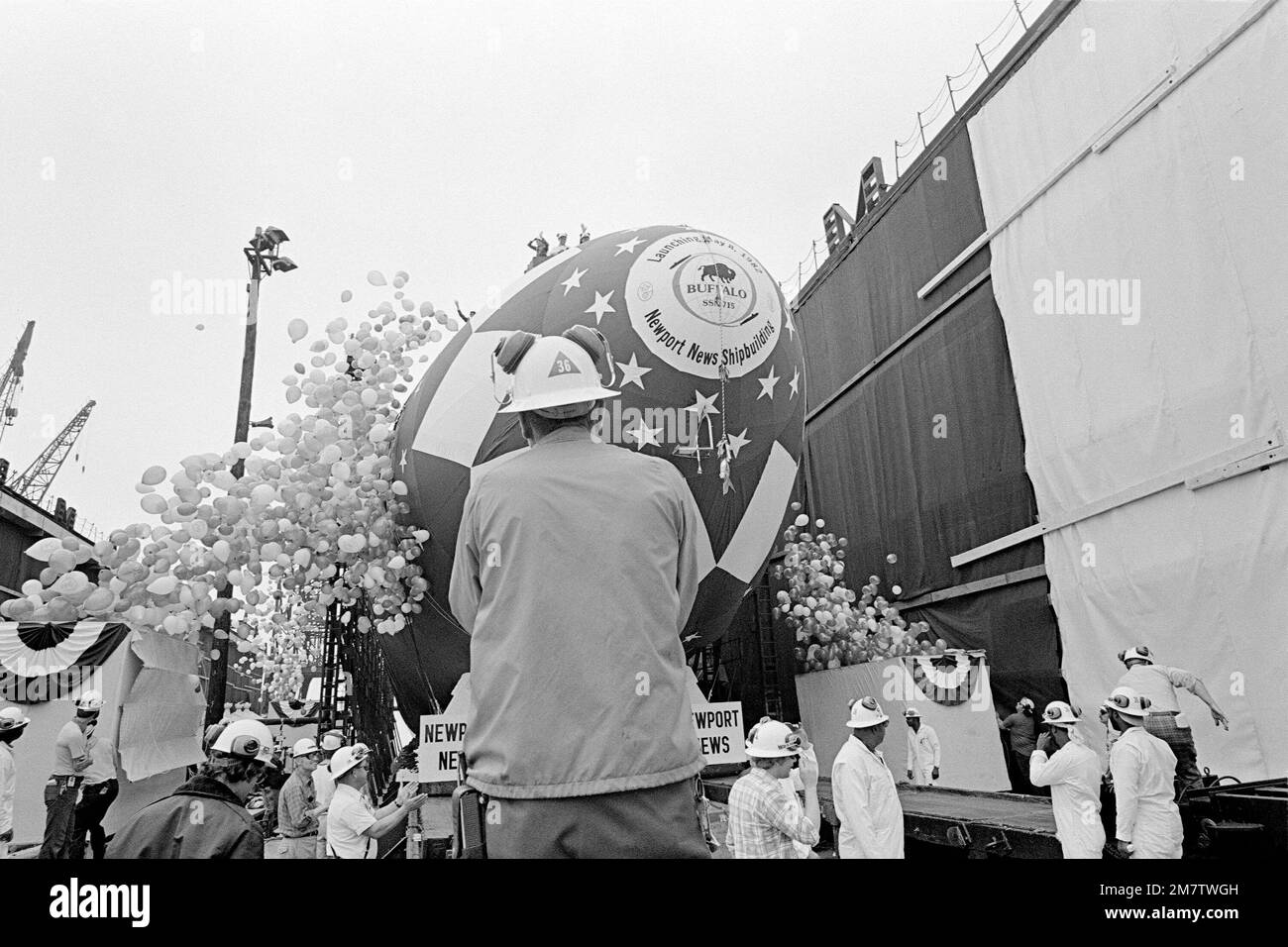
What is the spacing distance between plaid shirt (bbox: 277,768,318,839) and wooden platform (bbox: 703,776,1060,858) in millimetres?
3133

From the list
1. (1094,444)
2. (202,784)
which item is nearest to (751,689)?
(1094,444)

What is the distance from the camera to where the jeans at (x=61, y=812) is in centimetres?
618

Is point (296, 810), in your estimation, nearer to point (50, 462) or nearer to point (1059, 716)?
point (1059, 716)

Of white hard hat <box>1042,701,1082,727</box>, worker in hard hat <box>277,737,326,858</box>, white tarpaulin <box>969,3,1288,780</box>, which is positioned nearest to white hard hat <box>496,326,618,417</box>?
white hard hat <box>1042,701,1082,727</box>

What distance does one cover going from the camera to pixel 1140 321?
9.46 meters

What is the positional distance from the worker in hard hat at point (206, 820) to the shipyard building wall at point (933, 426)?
431 inches

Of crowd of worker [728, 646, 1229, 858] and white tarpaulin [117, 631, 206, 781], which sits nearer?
crowd of worker [728, 646, 1229, 858]

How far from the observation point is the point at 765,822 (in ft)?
13.2

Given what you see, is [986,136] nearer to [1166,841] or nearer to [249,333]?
[1166,841]

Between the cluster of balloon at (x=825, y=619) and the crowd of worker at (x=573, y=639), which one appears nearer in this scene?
the crowd of worker at (x=573, y=639)

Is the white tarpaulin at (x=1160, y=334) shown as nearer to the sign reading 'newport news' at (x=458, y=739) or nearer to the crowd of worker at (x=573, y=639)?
the sign reading 'newport news' at (x=458, y=739)

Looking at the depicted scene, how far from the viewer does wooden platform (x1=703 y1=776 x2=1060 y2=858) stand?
5.34m

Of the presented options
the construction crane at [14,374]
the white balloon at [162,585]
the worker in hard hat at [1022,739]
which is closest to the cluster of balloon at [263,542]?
the white balloon at [162,585]

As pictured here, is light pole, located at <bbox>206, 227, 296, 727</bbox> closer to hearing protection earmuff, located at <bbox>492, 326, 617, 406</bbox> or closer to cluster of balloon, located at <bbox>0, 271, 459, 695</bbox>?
cluster of balloon, located at <bbox>0, 271, 459, 695</bbox>
